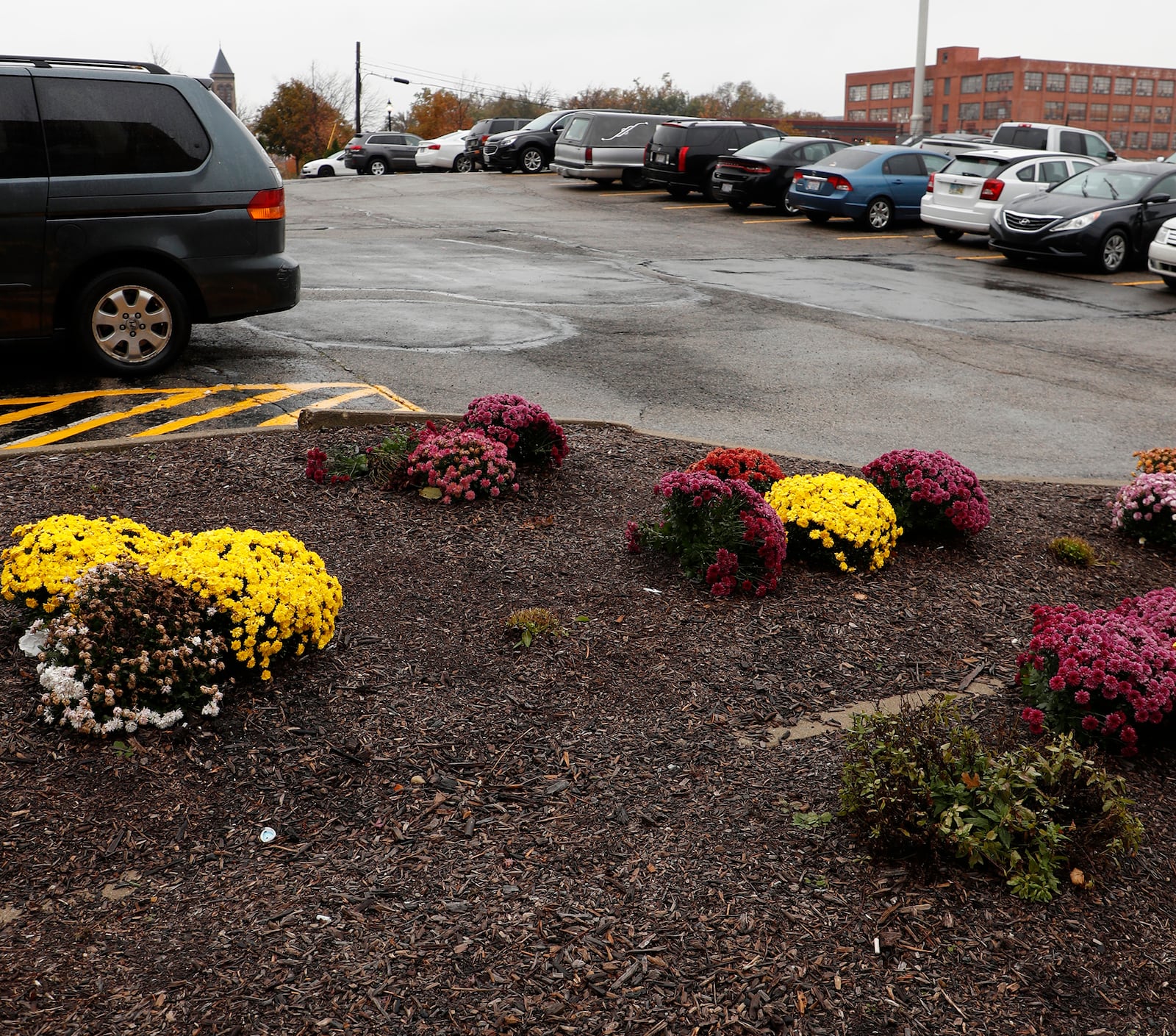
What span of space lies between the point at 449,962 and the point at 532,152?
32.4 metres

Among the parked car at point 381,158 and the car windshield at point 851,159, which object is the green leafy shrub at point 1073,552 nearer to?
the car windshield at point 851,159

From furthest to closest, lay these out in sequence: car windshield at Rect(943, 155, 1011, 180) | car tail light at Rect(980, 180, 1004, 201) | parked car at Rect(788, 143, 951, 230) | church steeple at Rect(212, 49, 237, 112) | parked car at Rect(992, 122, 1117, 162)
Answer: church steeple at Rect(212, 49, 237, 112) → parked car at Rect(992, 122, 1117, 162) → parked car at Rect(788, 143, 951, 230) → car windshield at Rect(943, 155, 1011, 180) → car tail light at Rect(980, 180, 1004, 201)

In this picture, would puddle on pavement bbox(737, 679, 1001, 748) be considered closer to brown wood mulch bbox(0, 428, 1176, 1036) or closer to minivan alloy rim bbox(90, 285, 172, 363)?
brown wood mulch bbox(0, 428, 1176, 1036)

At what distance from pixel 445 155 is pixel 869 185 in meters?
20.8

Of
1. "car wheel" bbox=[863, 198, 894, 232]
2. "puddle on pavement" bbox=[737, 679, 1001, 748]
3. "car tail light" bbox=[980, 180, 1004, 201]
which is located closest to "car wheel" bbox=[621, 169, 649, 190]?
"car wheel" bbox=[863, 198, 894, 232]

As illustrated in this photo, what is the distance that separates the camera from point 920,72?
35.4 meters

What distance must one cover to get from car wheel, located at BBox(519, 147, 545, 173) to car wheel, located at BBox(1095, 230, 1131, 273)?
1971 centimetres

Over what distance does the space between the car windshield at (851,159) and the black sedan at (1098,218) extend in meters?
4.68

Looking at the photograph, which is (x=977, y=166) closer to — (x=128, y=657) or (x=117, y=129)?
(x=117, y=129)

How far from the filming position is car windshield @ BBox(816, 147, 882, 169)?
843 inches

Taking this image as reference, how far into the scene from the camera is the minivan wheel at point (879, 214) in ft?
70.1

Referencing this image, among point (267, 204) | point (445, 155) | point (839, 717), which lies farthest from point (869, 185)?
point (445, 155)

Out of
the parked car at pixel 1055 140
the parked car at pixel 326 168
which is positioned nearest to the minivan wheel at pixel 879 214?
the parked car at pixel 1055 140

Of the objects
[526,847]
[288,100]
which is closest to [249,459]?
[526,847]
